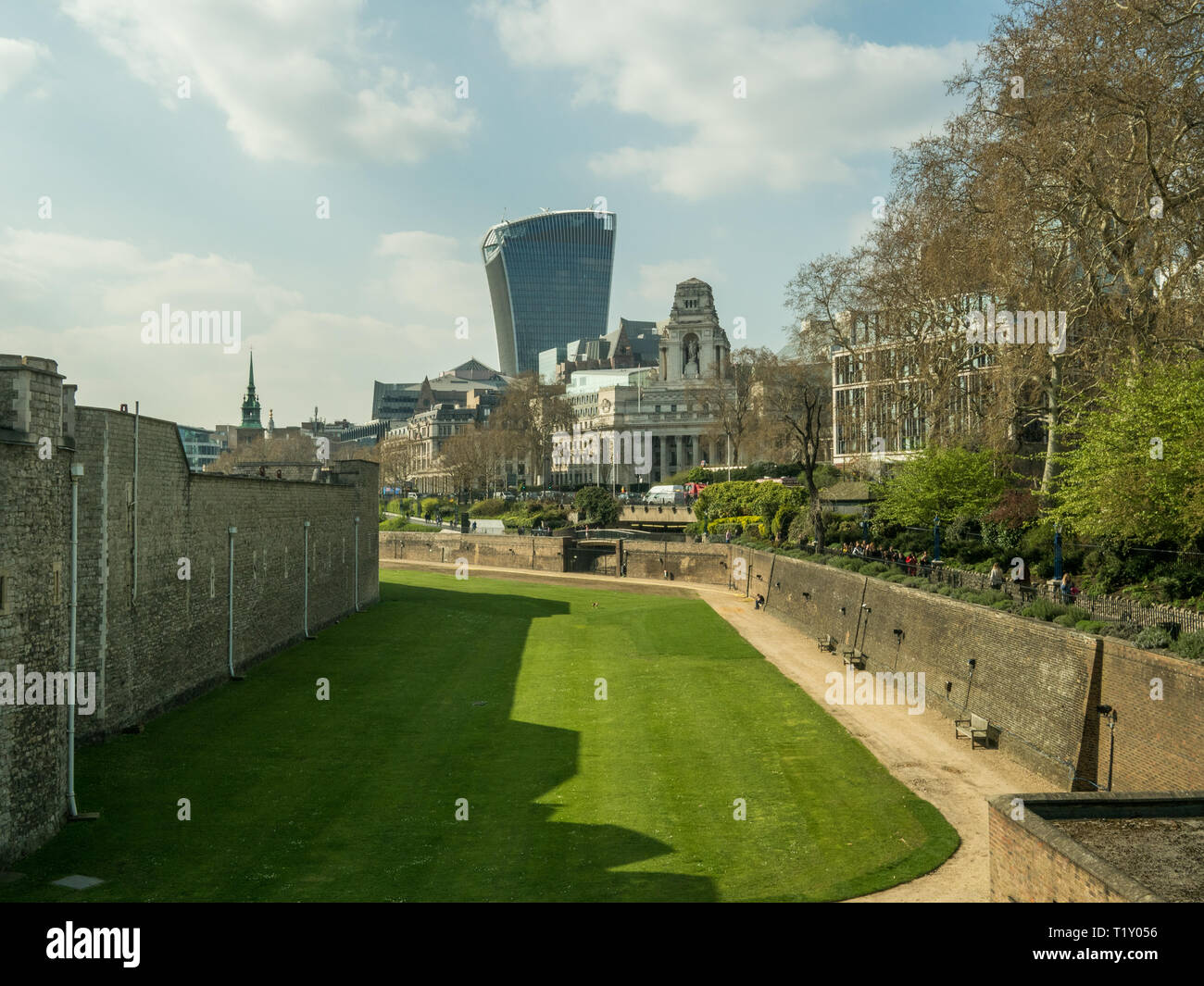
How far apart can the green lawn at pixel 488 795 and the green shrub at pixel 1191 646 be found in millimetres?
5792

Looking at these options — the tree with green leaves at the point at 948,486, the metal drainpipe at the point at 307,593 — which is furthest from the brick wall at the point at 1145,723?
the metal drainpipe at the point at 307,593

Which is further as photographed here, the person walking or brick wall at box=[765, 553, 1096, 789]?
the person walking

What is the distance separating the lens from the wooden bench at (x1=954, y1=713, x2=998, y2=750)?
25.6 metres

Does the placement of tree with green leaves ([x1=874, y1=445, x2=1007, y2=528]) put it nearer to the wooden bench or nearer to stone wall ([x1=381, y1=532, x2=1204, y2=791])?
stone wall ([x1=381, y1=532, x2=1204, y2=791])

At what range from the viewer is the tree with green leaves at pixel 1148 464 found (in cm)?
2384

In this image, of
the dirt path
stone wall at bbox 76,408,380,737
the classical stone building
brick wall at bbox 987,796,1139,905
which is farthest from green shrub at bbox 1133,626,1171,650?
the classical stone building

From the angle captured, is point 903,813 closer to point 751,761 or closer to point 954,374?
point 751,761

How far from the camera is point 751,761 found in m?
23.8

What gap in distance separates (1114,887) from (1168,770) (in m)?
8.64

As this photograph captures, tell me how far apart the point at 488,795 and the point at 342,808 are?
3.09 metres

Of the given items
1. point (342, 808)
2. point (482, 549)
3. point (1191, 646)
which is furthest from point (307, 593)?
point (482, 549)

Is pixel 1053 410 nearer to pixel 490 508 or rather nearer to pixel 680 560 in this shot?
pixel 680 560

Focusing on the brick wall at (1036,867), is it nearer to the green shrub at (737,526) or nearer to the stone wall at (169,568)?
the stone wall at (169,568)

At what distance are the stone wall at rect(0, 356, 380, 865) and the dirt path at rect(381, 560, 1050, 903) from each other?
14436mm
